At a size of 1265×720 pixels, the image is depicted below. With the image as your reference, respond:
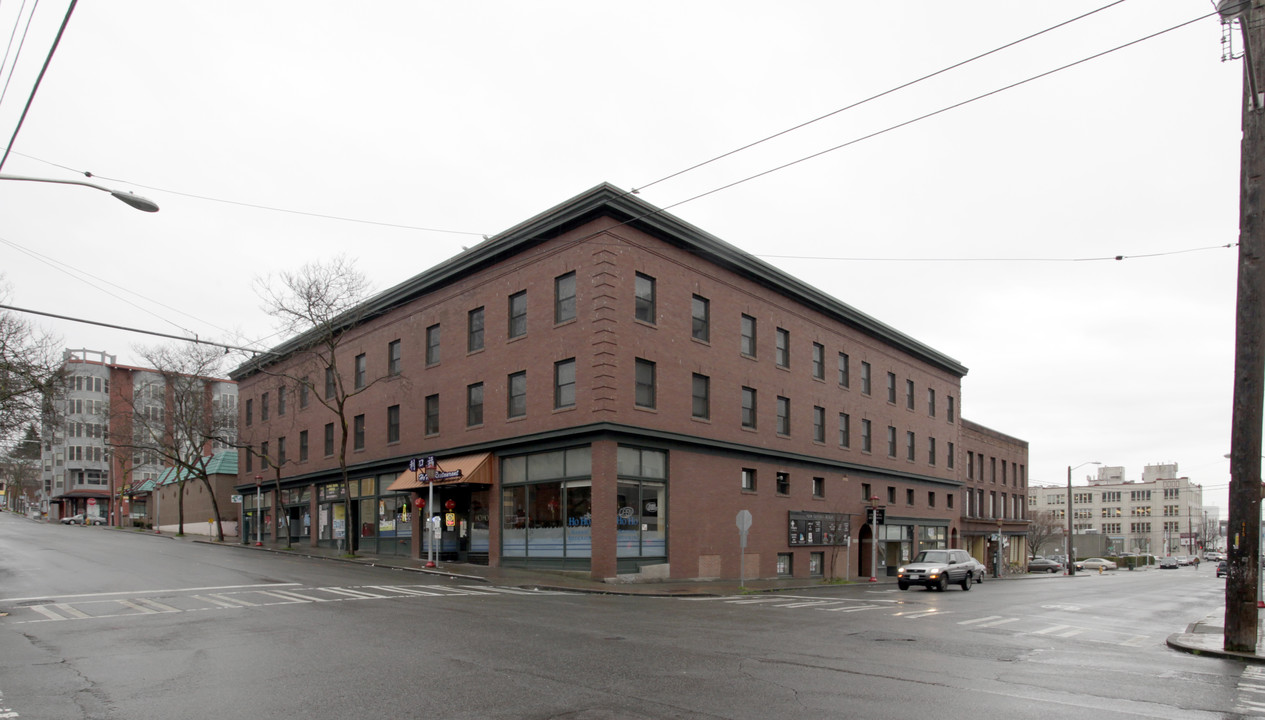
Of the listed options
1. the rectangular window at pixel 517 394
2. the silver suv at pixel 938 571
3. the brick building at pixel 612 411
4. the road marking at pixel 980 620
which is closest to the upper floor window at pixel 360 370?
the brick building at pixel 612 411

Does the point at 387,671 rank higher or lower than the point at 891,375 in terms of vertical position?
lower

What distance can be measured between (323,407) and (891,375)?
31278mm

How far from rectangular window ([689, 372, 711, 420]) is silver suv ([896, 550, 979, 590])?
951 centimetres

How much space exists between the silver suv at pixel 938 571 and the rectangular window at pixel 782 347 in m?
10.0

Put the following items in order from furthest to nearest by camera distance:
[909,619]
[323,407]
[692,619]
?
[323,407], [909,619], [692,619]

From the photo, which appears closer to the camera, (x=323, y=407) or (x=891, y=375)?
(x=323, y=407)

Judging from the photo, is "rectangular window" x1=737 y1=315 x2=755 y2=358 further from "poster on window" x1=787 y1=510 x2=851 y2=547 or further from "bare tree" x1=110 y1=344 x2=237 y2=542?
"bare tree" x1=110 y1=344 x2=237 y2=542

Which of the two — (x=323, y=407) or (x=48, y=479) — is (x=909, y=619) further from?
(x=48, y=479)

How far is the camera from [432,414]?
3656 cm

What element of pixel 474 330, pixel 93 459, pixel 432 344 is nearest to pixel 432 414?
pixel 432 344

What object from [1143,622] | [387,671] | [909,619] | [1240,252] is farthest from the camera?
[1143,622]

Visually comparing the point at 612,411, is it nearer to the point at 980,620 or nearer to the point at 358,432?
the point at 980,620

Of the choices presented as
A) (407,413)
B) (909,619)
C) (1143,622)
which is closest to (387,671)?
Result: (909,619)

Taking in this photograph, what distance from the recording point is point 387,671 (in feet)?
33.4
